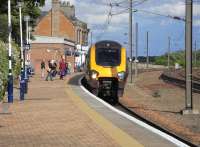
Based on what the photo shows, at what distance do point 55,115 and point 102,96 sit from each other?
15210 millimetres

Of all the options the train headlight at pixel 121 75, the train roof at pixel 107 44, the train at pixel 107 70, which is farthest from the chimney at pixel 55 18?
the train headlight at pixel 121 75

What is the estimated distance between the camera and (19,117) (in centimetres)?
1894

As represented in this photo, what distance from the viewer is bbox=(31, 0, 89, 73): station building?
90.5 meters

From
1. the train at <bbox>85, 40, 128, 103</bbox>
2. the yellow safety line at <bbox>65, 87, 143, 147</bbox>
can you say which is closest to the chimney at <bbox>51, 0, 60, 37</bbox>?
the train at <bbox>85, 40, 128, 103</bbox>

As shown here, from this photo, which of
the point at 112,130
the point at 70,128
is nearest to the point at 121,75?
the point at 70,128

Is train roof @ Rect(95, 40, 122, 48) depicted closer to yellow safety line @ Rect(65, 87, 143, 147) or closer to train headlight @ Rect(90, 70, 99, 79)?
train headlight @ Rect(90, 70, 99, 79)

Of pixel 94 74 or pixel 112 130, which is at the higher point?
pixel 94 74

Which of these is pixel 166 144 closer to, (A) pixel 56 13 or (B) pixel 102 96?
(B) pixel 102 96

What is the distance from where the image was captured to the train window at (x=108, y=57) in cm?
3525

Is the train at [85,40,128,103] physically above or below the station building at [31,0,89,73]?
below

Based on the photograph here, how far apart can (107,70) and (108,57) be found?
115 centimetres

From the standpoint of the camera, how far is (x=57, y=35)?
107938mm

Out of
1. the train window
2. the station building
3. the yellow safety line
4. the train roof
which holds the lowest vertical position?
the yellow safety line

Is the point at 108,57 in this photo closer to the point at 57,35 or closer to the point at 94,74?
the point at 94,74
